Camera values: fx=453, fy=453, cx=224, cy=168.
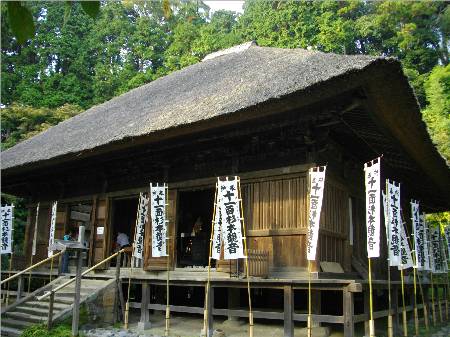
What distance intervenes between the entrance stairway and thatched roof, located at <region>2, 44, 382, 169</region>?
303 cm

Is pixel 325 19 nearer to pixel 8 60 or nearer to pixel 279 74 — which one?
pixel 8 60

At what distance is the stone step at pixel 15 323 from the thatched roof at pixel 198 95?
146 inches

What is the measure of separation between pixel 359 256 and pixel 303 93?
4994 millimetres

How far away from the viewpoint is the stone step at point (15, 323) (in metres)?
8.62

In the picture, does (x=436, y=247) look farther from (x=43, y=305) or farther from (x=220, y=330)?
(x=43, y=305)

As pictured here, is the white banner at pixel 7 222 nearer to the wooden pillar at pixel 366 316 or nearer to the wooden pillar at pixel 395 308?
the wooden pillar at pixel 366 316

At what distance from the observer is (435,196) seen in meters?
14.3

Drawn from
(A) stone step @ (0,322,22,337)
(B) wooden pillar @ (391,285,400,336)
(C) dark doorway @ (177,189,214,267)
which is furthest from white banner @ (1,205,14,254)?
(B) wooden pillar @ (391,285,400,336)

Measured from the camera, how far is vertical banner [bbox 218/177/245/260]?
770 cm

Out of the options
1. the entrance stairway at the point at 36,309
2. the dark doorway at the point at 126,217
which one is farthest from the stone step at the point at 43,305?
the dark doorway at the point at 126,217

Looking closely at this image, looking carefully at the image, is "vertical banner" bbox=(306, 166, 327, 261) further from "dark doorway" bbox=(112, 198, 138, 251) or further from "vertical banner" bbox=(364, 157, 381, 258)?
"dark doorway" bbox=(112, 198, 138, 251)

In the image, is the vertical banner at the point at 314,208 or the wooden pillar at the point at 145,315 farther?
the wooden pillar at the point at 145,315

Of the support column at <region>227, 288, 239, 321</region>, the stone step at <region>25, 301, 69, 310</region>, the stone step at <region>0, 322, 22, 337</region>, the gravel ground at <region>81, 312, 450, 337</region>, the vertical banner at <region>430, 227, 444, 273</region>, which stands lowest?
the stone step at <region>0, 322, 22, 337</region>

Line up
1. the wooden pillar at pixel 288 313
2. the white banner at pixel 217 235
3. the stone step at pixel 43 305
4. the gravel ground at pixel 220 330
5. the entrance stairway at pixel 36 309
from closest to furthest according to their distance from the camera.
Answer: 1. the wooden pillar at pixel 288 313
2. the gravel ground at pixel 220 330
3. the white banner at pixel 217 235
4. the entrance stairway at pixel 36 309
5. the stone step at pixel 43 305
